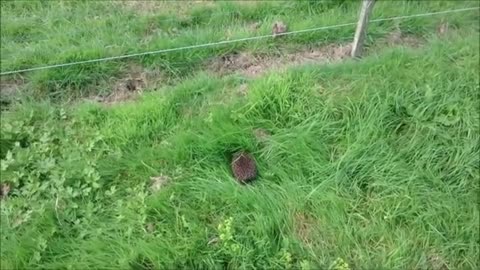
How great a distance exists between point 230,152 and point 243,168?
0.59 feet

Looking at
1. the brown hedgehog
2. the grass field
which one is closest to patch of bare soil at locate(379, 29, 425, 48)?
the grass field

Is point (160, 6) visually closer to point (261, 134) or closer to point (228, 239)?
point (261, 134)

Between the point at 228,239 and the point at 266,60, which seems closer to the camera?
the point at 228,239

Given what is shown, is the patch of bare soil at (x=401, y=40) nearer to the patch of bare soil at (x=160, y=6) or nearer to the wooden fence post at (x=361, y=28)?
the wooden fence post at (x=361, y=28)

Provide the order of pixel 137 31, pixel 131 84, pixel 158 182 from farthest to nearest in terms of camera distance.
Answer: pixel 137 31
pixel 131 84
pixel 158 182

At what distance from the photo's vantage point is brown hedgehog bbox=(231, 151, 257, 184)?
288 cm

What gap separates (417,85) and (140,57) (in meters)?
2.01

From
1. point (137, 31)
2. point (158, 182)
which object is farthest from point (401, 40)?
point (158, 182)

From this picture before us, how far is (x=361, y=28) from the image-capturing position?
3.61m

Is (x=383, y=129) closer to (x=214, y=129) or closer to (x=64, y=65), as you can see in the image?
(x=214, y=129)

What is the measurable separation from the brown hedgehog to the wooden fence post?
4.46 ft

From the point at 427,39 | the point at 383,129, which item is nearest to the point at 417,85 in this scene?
the point at 383,129

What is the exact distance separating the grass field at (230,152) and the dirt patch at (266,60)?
4 cm

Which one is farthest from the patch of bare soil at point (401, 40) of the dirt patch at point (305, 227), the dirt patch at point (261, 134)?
the dirt patch at point (305, 227)
